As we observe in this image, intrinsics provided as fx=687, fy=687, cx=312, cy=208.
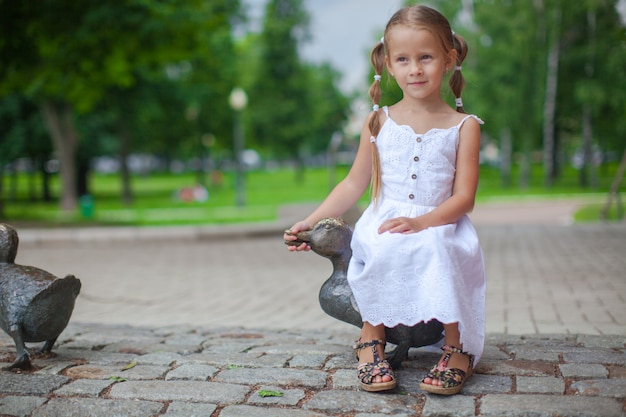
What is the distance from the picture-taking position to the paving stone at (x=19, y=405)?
108 inches

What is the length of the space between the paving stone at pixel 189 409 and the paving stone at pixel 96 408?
2.0 inches

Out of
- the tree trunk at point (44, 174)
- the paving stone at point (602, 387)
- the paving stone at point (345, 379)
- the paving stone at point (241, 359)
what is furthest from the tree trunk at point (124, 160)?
the paving stone at point (602, 387)

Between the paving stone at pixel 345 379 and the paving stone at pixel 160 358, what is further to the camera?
the paving stone at pixel 160 358

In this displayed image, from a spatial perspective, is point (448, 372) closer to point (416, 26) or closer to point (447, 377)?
point (447, 377)

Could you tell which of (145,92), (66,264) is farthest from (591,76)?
(66,264)

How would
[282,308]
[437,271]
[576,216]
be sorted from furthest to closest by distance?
[576,216] → [282,308] → [437,271]

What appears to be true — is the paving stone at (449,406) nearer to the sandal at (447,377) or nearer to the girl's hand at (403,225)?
the sandal at (447,377)

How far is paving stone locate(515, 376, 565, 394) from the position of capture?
280 centimetres

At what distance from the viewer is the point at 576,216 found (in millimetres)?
14797

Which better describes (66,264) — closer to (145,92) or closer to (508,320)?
(508,320)

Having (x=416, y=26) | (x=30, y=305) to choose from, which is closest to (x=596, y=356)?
(x=416, y=26)

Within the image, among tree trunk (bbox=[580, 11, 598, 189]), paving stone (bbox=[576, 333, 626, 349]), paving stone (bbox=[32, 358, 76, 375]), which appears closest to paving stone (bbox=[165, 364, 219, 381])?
paving stone (bbox=[32, 358, 76, 375])

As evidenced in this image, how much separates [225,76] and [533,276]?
81.7ft

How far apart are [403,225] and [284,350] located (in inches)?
46.9
